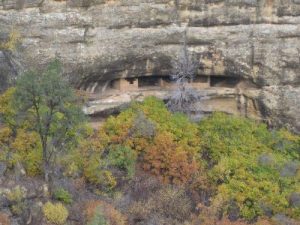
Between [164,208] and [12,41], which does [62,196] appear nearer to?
[164,208]

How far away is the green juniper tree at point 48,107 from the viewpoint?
16.7 meters

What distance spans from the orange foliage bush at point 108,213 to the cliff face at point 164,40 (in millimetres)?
4551

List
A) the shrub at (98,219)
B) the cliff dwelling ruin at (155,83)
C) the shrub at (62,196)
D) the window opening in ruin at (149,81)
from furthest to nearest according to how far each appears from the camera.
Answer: the window opening in ruin at (149,81) → the cliff dwelling ruin at (155,83) → the shrub at (62,196) → the shrub at (98,219)

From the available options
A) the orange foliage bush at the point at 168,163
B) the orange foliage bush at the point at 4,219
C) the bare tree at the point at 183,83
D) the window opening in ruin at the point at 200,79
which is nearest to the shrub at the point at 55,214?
the orange foliage bush at the point at 4,219

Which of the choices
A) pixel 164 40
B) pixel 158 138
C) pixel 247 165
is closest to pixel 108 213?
pixel 158 138

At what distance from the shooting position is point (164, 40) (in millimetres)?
21141

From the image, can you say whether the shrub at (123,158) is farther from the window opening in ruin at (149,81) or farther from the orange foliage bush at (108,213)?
the window opening in ruin at (149,81)

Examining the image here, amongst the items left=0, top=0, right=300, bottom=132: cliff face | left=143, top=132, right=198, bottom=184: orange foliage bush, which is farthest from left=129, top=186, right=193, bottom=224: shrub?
left=0, top=0, right=300, bottom=132: cliff face

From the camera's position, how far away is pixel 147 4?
20.6m

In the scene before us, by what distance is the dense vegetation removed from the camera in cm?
1734

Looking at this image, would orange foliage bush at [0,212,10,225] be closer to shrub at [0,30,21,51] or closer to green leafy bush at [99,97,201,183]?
green leafy bush at [99,97,201,183]

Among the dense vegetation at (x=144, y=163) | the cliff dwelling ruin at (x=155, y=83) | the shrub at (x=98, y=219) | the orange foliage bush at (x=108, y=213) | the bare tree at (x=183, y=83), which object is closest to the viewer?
the shrub at (x=98, y=219)

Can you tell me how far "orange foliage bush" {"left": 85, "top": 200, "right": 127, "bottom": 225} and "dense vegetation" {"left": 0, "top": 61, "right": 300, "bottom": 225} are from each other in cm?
3

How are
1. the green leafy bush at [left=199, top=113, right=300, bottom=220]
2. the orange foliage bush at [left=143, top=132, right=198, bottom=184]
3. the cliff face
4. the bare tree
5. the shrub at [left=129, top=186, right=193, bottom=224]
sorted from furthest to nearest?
the bare tree
the cliff face
the orange foliage bush at [left=143, top=132, right=198, bottom=184]
the green leafy bush at [left=199, top=113, right=300, bottom=220]
the shrub at [left=129, top=186, right=193, bottom=224]
